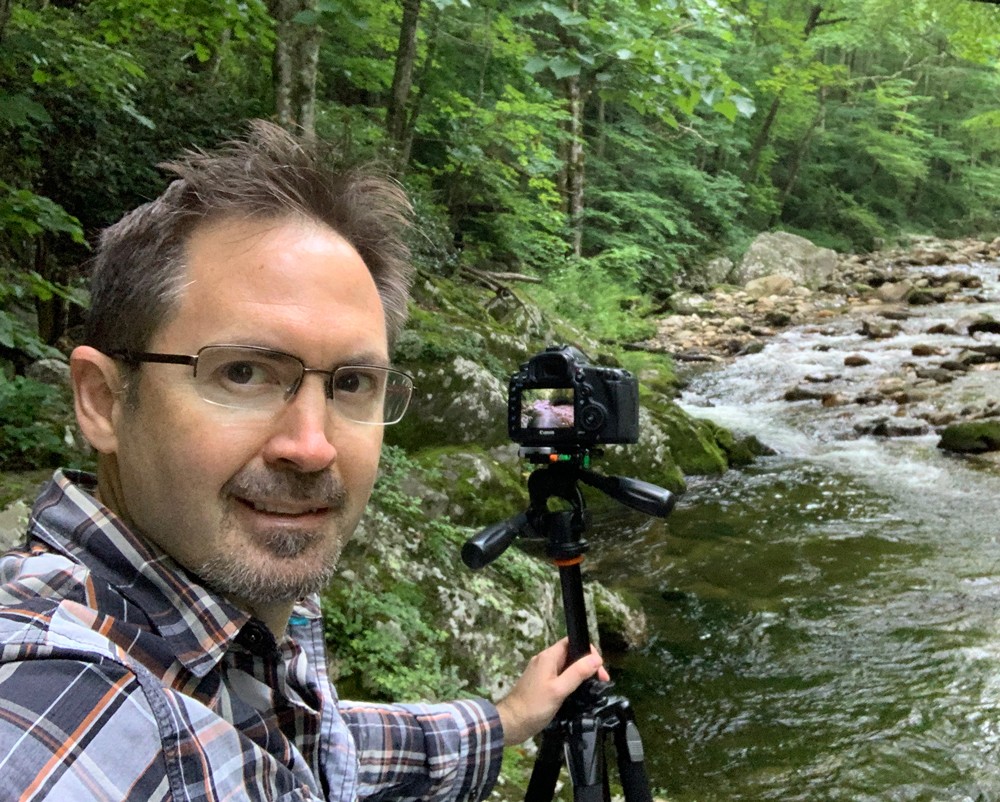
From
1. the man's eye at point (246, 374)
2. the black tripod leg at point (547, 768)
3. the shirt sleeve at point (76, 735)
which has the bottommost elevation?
the black tripod leg at point (547, 768)

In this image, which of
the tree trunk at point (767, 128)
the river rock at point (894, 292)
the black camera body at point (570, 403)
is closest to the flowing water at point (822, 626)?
the black camera body at point (570, 403)

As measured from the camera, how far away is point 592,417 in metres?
1.55

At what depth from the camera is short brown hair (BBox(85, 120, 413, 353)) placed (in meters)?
1.00

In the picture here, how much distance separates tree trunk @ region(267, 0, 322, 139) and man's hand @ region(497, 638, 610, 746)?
420 centimetres

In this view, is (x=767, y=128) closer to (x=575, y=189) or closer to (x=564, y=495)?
(x=575, y=189)

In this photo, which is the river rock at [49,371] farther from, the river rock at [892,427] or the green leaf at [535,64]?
the river rock at [892,427]

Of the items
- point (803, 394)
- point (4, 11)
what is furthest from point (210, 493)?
point (803, 394)

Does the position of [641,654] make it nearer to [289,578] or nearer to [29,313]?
[289,578]

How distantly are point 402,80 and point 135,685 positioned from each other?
7.97 m

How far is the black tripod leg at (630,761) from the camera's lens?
151 centimetres

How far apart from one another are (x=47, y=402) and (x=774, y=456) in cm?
649

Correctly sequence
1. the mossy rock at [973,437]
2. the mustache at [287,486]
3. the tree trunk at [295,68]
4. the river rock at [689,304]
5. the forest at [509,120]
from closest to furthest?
the mustache at [287,486]
the forest at [509,120]
the tree trunk at [295,68]
the mossy rock at [973,437]
the river rock at [689,304]

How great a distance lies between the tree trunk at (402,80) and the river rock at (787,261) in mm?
12997

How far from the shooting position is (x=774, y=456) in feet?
25.5
